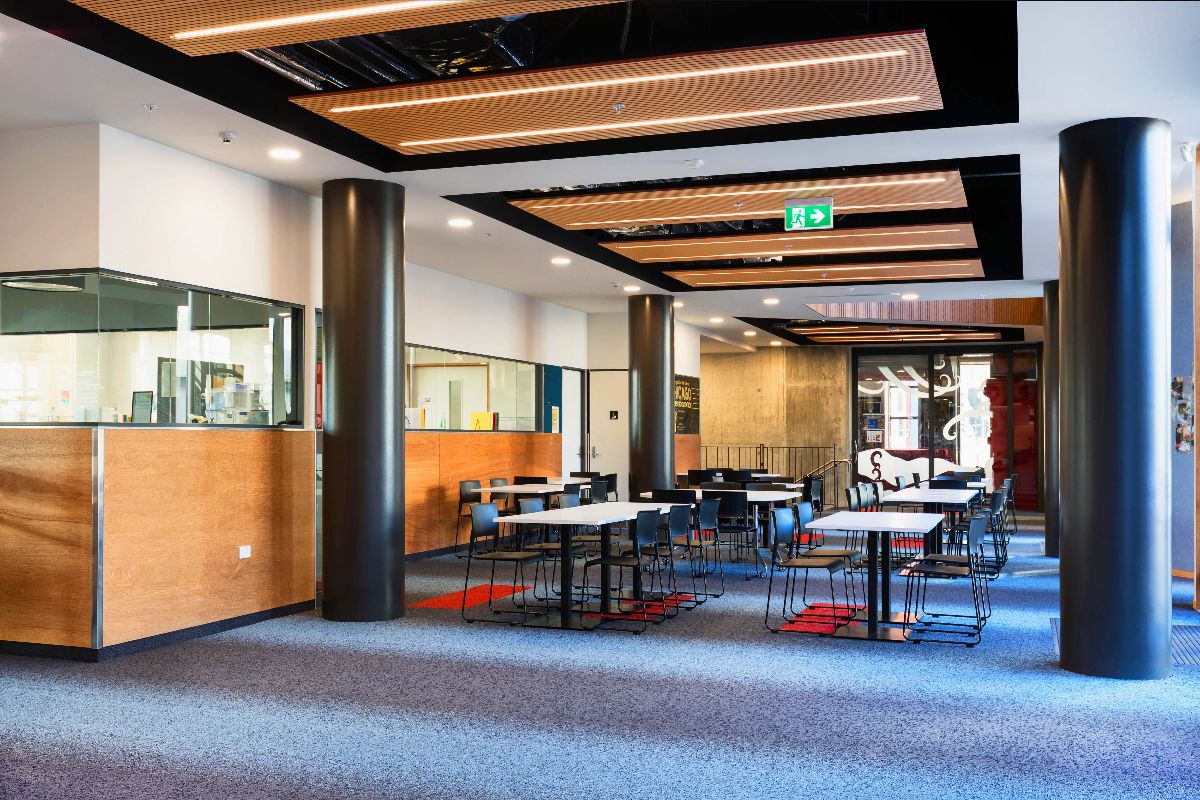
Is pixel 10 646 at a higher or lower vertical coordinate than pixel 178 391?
lower

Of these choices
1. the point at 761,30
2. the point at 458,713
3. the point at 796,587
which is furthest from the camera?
the point at 796,587

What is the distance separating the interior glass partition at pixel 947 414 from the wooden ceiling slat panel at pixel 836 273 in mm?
8820

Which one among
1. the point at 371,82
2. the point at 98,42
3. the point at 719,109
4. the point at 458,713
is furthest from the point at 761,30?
the point at 458,713

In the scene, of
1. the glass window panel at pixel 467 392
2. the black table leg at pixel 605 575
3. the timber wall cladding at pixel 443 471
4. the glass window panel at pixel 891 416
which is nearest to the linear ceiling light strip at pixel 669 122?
the black table leg at pixel 605 575

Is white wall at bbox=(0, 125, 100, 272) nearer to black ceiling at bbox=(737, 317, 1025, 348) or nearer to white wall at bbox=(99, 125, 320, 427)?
white wall at bbox=(99, 125, 320, 427)

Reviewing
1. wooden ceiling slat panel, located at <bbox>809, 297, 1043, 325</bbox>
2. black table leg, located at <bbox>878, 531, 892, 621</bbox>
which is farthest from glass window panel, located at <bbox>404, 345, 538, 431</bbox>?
black table leg, located at <bbox>878, 531, 892, 621</bbox>

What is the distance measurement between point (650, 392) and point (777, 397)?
30.2ft

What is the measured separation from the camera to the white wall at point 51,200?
712 centimetres

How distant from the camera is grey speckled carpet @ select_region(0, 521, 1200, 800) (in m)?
4.52

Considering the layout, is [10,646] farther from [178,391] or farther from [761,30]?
[761,30]

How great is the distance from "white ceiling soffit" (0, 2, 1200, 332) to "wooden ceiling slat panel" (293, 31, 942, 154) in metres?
0.44

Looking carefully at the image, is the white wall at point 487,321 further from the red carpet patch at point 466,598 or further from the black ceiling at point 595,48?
the black ceiling at point 595,48

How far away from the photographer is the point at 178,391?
25.5 feet

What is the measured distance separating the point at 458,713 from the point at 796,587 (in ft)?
17.5
